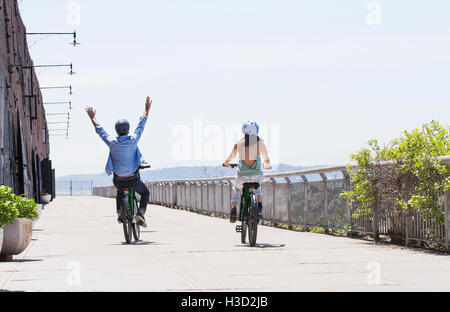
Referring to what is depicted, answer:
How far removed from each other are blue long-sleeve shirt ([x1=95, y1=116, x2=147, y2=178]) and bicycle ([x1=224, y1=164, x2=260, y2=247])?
186cm

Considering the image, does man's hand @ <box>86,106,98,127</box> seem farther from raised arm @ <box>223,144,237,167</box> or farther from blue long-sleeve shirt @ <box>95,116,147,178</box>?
raised arm @ <box>223,144,237,167</box>

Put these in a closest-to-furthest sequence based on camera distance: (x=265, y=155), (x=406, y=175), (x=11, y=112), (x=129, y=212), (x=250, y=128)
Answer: (x=406, y=175) < (x=250, y=128) < (x=265, y=155) < (x=129, y=212) < (x=11, y=112)

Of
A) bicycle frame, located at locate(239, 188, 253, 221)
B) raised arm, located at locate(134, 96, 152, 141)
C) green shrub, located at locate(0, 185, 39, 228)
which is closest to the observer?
green shrub, located at locate(0, 185, 39, 228)

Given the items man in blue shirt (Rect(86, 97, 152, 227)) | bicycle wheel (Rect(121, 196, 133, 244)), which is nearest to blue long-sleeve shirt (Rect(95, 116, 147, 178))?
man in blue shirt (Rect(86, 97, 152, 227))

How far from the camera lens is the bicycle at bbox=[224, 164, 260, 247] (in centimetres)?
1170

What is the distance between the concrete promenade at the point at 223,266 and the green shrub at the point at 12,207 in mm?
566

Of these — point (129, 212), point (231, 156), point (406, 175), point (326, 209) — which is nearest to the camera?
point (406, 175)

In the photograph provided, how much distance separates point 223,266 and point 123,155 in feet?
13.8

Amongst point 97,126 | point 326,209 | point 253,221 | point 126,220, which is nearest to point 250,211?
point 253,221

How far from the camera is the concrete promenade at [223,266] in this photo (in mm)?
7137

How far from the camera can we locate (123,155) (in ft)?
41.1

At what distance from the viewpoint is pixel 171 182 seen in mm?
37438

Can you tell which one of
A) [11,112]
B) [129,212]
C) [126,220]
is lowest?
[126,220]

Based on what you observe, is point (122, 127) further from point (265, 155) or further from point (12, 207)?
point (12, 207)
